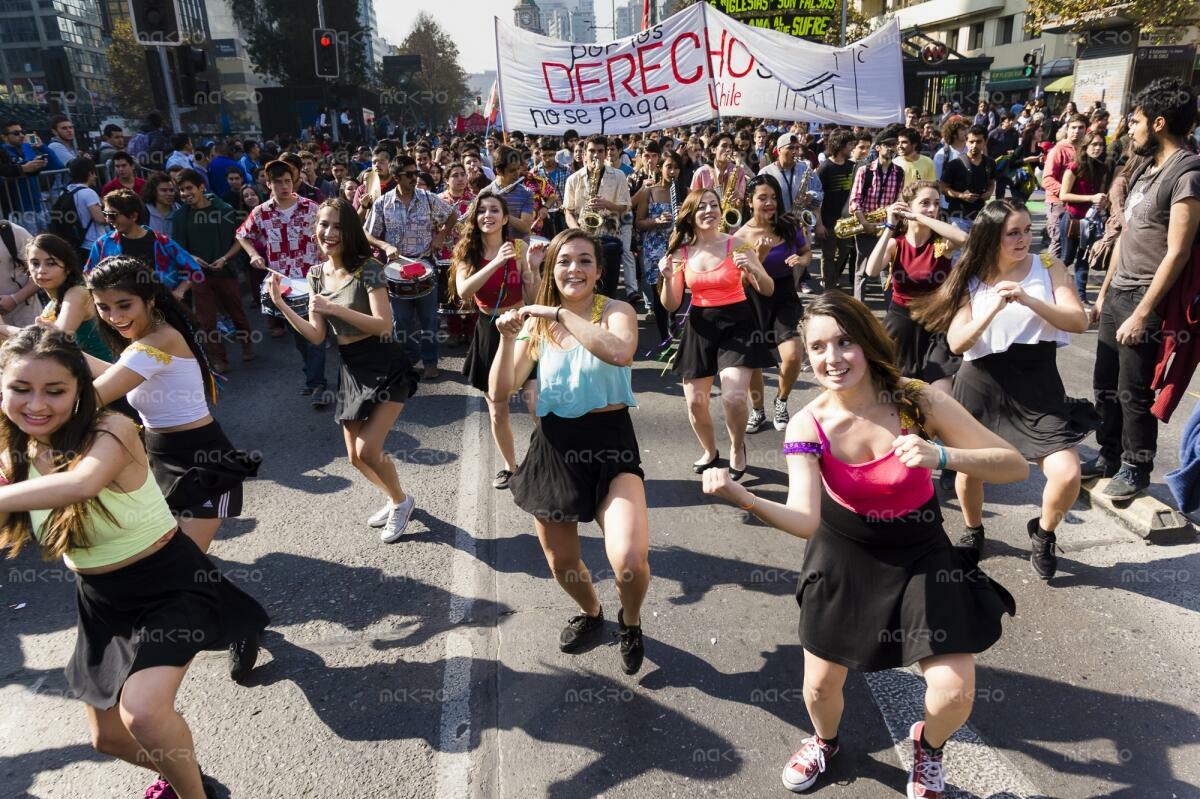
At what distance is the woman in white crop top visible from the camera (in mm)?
3359

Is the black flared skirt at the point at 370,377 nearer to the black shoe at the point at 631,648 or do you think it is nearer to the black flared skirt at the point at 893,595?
the black shoe at the point at 631,648

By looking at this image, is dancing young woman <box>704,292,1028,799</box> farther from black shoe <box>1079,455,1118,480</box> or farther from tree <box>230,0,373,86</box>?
tree <box>230,0,373,86</box>

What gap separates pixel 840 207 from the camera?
10.0 metres

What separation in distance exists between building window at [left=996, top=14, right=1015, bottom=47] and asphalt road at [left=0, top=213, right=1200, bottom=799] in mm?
48295

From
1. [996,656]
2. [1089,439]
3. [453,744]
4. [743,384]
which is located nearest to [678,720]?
[453,744]

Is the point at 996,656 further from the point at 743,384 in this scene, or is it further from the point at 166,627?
the point at 166,627

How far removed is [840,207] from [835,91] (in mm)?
1706

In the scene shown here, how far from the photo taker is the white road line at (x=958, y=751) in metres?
2.72

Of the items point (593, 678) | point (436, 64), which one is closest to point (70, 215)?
point (593, 678)

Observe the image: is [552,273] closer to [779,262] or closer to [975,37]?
[779,262]

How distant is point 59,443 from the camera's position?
2508mm

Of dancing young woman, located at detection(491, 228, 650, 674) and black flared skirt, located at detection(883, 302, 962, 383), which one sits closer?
dancing young woman, located at detection(491, 228, 650, 674)

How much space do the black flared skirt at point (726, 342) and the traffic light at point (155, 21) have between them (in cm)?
930

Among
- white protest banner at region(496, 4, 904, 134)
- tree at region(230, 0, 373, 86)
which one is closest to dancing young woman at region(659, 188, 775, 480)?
white protest banner at region(496, 4, 904, 134)
